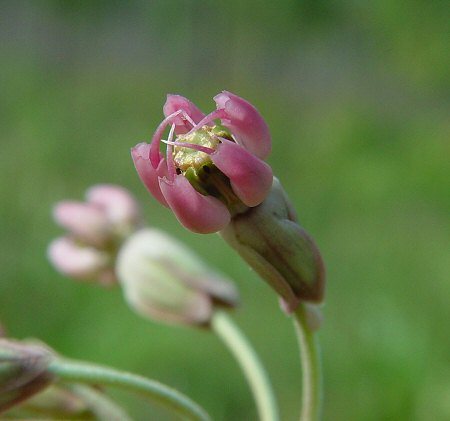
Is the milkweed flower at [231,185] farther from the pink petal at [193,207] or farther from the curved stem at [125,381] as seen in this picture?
A: the curved stem at [125,381]

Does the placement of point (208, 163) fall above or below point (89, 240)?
below

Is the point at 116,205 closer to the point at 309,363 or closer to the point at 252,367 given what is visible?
the point at 252,367

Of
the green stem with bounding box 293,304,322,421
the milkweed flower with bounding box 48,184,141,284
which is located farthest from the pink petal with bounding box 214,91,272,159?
the milkweed flower with bounding box 48,184,141,284

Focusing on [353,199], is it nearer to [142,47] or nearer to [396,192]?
[396,192]

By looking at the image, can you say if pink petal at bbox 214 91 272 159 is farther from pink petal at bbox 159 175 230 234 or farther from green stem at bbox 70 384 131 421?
green stem at bbox 70 384 131 421

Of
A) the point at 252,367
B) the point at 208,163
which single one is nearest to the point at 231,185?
the point at 208,163

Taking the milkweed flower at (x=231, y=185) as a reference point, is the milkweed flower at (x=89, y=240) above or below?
above

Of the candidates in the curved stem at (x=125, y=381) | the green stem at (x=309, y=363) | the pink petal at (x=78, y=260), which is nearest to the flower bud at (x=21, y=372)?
the curved stem at (x=125, y=381)

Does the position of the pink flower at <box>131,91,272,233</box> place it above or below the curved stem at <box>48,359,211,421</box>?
above
